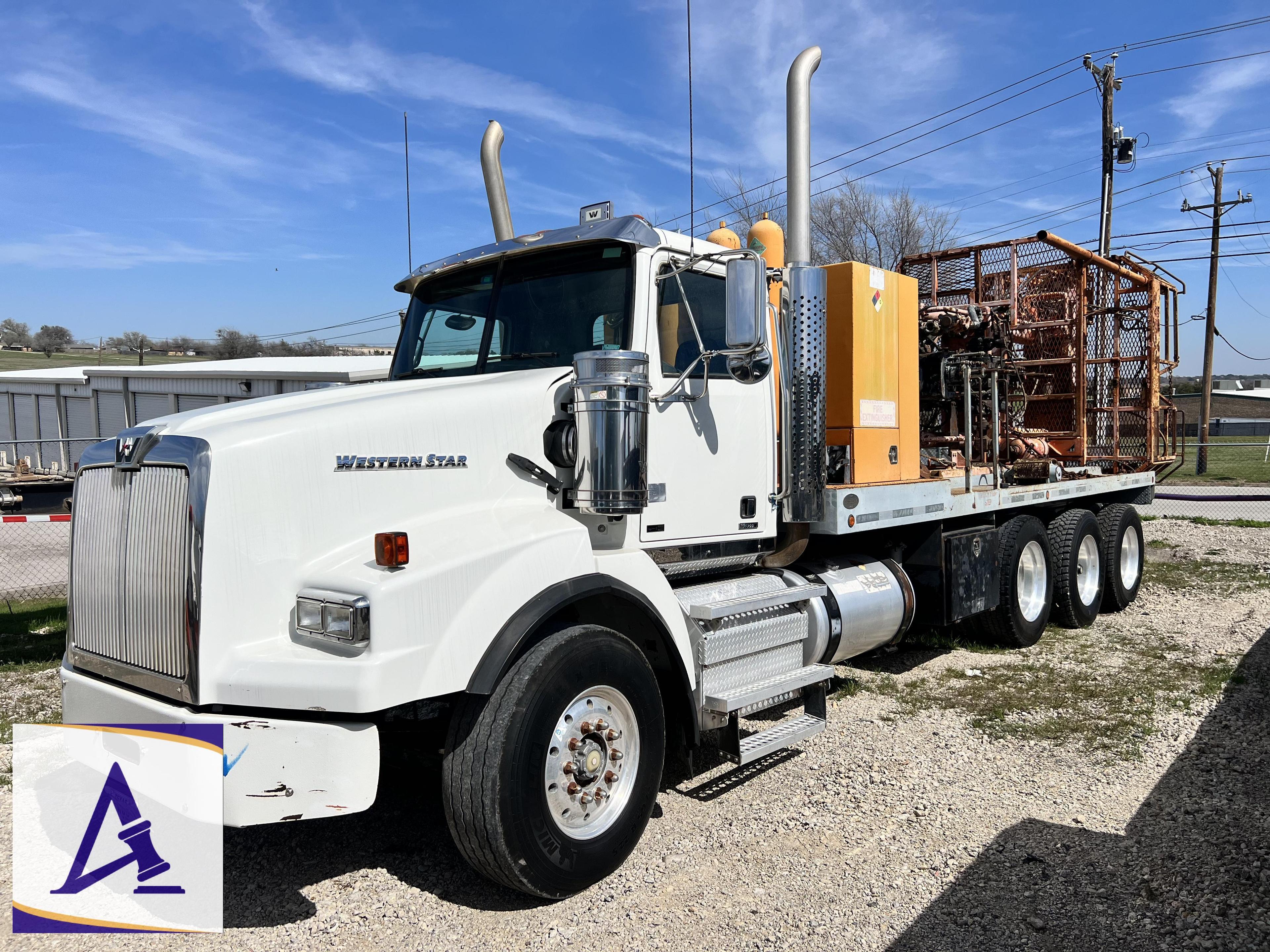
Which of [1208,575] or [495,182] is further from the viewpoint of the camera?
[1208,575]

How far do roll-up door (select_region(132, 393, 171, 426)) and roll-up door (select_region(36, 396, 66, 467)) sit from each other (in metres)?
4.97

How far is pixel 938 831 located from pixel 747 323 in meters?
2.51

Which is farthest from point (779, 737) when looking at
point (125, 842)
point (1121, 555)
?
point (1121, 555)

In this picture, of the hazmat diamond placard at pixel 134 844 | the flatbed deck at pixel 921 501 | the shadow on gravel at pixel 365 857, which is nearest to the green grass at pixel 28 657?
the hazmat diamond placard at pixel 134 844

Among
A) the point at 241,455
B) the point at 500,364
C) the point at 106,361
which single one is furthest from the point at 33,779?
the point at 106,361

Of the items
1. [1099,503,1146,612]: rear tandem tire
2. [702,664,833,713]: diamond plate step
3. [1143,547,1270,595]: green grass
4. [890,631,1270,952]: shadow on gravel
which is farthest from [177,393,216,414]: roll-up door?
[890,631,1270,952]: shadow on gravel

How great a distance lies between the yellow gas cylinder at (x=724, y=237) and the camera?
5387mm

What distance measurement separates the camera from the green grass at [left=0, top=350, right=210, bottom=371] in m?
56.1

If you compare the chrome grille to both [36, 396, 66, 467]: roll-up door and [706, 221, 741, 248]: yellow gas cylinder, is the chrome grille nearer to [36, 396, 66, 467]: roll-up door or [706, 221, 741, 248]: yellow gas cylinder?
[706, 221, 741, 248]: yellow gas cylinder

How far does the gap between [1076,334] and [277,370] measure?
20.8 m

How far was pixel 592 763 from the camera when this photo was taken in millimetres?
3768

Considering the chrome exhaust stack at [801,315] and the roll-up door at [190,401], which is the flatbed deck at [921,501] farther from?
the roll-up door at [190,401]

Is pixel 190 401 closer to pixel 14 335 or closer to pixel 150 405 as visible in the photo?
pixel 150 405

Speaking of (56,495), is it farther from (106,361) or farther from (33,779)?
(106,361)
